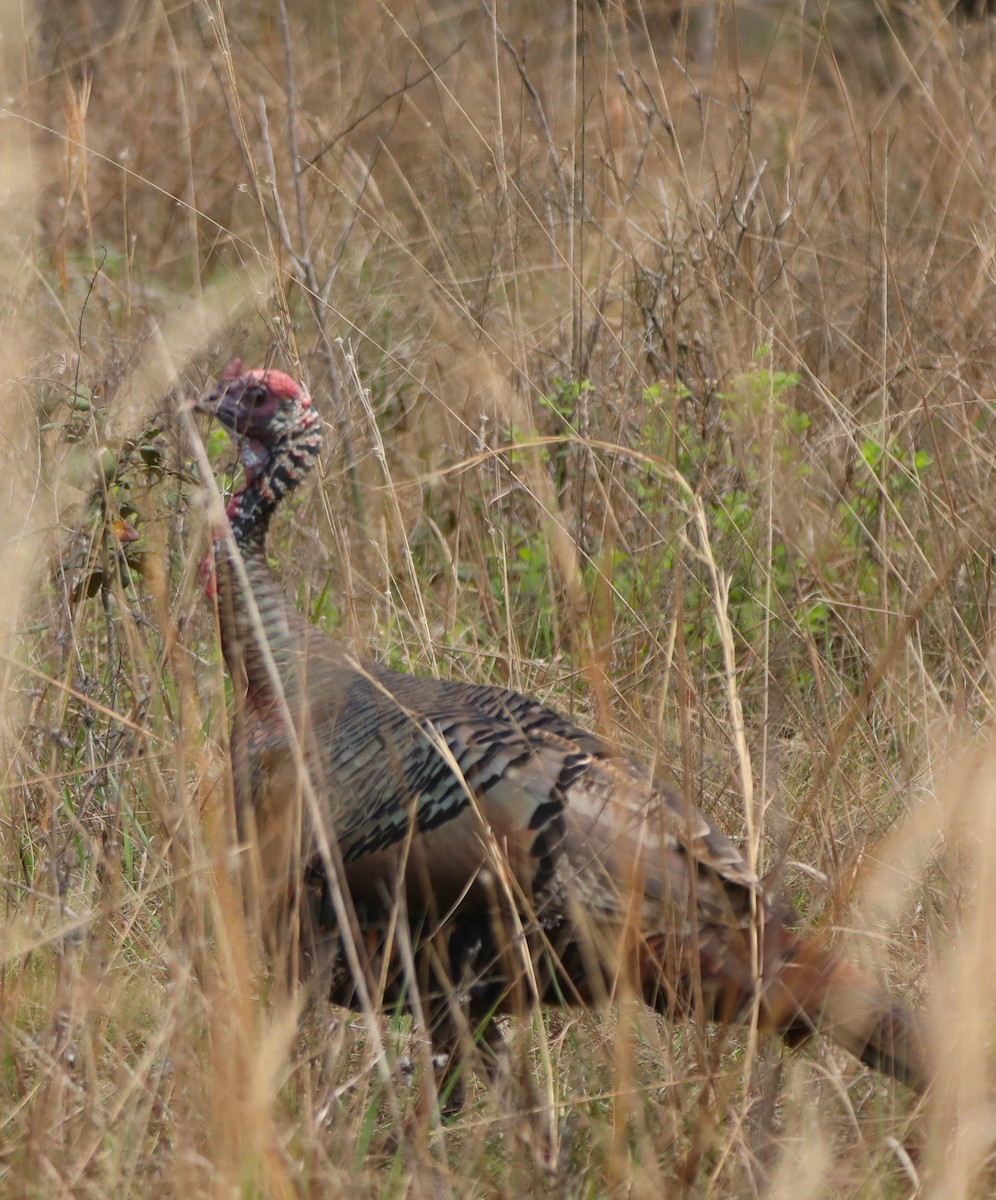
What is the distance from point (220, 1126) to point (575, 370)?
241 cm

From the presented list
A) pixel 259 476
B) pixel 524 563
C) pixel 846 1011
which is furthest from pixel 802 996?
pixel 524 563

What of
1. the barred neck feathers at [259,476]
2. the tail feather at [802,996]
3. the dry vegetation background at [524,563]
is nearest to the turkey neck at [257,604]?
the barred neck feathers at [259,476]

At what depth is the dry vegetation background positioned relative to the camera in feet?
5.71

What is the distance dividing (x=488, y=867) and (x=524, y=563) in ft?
5.04

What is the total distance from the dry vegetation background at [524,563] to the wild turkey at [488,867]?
89mm

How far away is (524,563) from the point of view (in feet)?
11.9

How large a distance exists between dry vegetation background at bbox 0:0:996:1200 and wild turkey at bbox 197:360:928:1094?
0.09 m

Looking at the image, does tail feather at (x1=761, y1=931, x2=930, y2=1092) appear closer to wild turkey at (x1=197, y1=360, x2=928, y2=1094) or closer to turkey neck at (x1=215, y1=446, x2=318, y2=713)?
wild turkey at (x1=197, y1=360, x2=928, y2=1094)

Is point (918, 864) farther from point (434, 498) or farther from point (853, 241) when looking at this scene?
point (853, 241)

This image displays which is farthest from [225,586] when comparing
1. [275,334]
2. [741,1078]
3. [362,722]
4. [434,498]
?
[434,498]

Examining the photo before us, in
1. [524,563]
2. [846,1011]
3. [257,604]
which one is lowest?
[846,1011]

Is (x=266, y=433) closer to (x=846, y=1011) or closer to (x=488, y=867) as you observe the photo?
(x=488, y=867)

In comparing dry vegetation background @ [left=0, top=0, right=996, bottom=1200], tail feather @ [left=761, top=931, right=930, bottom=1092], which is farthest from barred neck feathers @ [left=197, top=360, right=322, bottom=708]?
tail feather @ [left=761, top=931, right=930, bottom=1092]

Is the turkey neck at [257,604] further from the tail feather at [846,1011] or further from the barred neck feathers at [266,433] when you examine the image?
the tail feather at [846,1011]
